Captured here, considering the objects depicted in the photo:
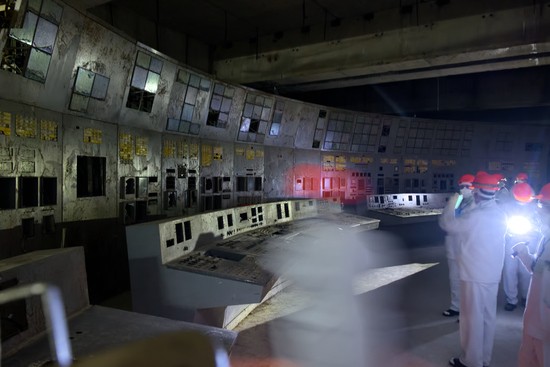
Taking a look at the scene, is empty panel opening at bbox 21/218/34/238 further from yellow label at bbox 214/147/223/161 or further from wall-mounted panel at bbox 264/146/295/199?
wall-mounted panel at bbox 264/146/295/199

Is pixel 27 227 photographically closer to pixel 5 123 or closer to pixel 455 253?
pixel 5 123

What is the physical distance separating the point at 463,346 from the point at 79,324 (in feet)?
8.13

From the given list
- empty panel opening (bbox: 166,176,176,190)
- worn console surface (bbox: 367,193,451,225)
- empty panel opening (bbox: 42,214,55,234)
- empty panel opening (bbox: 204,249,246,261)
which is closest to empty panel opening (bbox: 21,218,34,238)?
empty panel opening (bbox: 42,214,55,234)

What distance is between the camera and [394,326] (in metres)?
3.41

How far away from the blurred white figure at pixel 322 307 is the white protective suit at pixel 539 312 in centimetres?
101

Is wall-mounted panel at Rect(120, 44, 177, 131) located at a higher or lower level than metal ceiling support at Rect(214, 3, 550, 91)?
lower

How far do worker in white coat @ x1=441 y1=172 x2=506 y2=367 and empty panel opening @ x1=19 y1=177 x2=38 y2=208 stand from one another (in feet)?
11.1

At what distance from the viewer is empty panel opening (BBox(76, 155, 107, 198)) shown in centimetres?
365

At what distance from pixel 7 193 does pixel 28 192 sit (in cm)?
20

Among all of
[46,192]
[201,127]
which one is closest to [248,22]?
[201,127]

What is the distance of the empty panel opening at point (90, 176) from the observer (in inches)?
144

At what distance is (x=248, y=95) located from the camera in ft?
18.2

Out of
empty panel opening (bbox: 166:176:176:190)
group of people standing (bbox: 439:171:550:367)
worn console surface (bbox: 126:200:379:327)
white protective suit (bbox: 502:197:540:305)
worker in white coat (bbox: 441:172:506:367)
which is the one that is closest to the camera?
group of people standing (bbox: 439:171:550:367)

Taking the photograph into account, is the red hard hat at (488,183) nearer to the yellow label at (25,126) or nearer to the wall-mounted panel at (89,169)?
the wall-mounted panel at (89,169)
